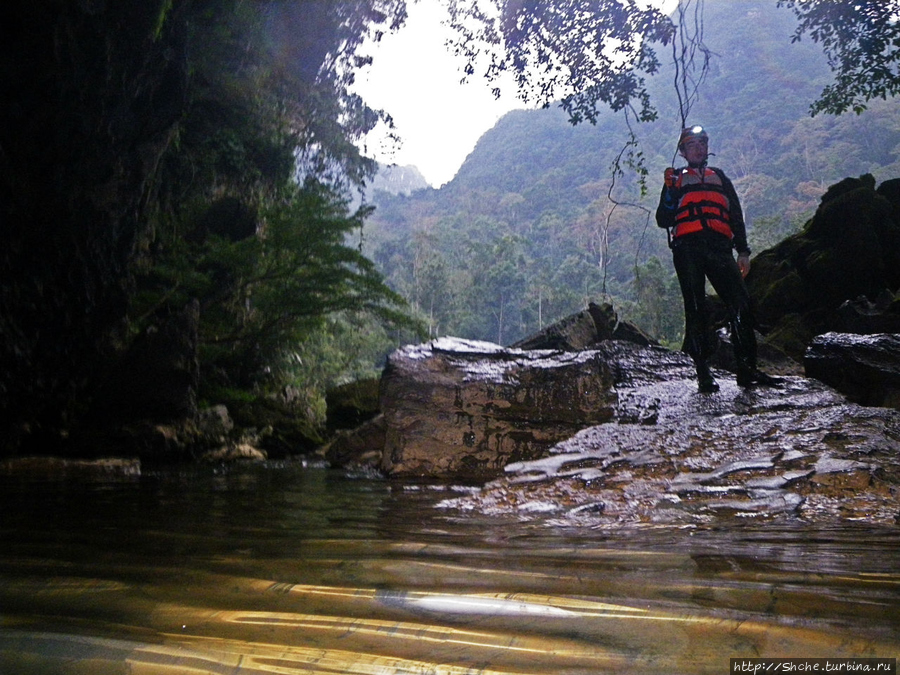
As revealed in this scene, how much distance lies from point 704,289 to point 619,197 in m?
46.4

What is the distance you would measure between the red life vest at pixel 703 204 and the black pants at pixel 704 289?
0.07 m

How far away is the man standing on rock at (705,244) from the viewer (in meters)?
4.34

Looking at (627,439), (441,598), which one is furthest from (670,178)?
(441,598)

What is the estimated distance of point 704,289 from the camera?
4496mm

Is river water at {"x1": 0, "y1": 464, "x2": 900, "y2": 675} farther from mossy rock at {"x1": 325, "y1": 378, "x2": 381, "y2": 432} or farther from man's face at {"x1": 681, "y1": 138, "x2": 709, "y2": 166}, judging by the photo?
mossy rock at {"x1": 325, "y1": 378, "x2": 381, "y2": 432}

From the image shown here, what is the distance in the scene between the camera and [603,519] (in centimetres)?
215

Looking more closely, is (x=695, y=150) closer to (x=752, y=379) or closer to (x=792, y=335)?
(x=752, y=379)

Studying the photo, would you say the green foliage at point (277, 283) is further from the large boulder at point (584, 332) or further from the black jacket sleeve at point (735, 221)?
the black jacket sleeve at point (735, 221)

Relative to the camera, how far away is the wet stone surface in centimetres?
217

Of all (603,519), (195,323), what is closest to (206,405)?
(195,323)

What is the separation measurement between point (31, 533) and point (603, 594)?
1.92 meters

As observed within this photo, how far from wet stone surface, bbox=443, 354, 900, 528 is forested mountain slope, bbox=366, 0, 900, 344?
20934mm

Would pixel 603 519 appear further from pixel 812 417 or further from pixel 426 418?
pixel 426 418

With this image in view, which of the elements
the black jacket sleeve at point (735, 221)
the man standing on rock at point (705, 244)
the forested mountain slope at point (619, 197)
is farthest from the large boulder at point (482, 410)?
the forested mountain slope at point (619, 197)
